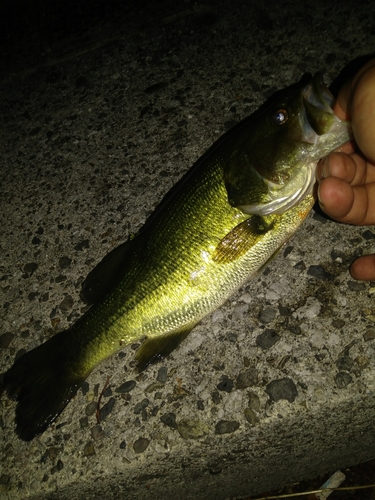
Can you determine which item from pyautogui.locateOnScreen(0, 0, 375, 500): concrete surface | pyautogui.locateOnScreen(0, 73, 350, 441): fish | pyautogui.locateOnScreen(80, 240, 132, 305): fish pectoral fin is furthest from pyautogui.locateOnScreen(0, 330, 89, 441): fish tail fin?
pyautogui.locateOnScreen(80, 240, 132, 305): fish pectoral fin

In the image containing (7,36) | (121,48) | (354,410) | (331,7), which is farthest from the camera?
(7,36)

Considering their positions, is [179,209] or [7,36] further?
Answer: [7,36]

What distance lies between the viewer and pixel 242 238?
1992 mm

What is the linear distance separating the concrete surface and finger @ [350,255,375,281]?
0.08 meters

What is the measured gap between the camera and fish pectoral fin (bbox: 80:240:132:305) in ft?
7.36

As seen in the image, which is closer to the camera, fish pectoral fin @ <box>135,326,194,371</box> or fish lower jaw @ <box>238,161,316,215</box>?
fish lower jaw @ <box>238,161,316,215</box>

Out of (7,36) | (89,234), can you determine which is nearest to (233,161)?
Answer: (89,234)

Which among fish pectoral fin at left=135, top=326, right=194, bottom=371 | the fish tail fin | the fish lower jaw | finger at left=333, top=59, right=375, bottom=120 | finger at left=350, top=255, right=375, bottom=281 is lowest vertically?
finger at left=350, top=255, right=375, bottom=281

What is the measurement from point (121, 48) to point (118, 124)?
92 cm

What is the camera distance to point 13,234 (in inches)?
115

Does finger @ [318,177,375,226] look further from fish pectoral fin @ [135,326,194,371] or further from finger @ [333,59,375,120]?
fish pectoral fin @ [135,326,194,371]

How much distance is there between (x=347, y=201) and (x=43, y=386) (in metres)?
1.89

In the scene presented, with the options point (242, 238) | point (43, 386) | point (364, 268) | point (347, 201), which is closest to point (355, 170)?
point (347, 201)

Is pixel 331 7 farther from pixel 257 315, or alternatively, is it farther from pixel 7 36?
pixel 7 36
